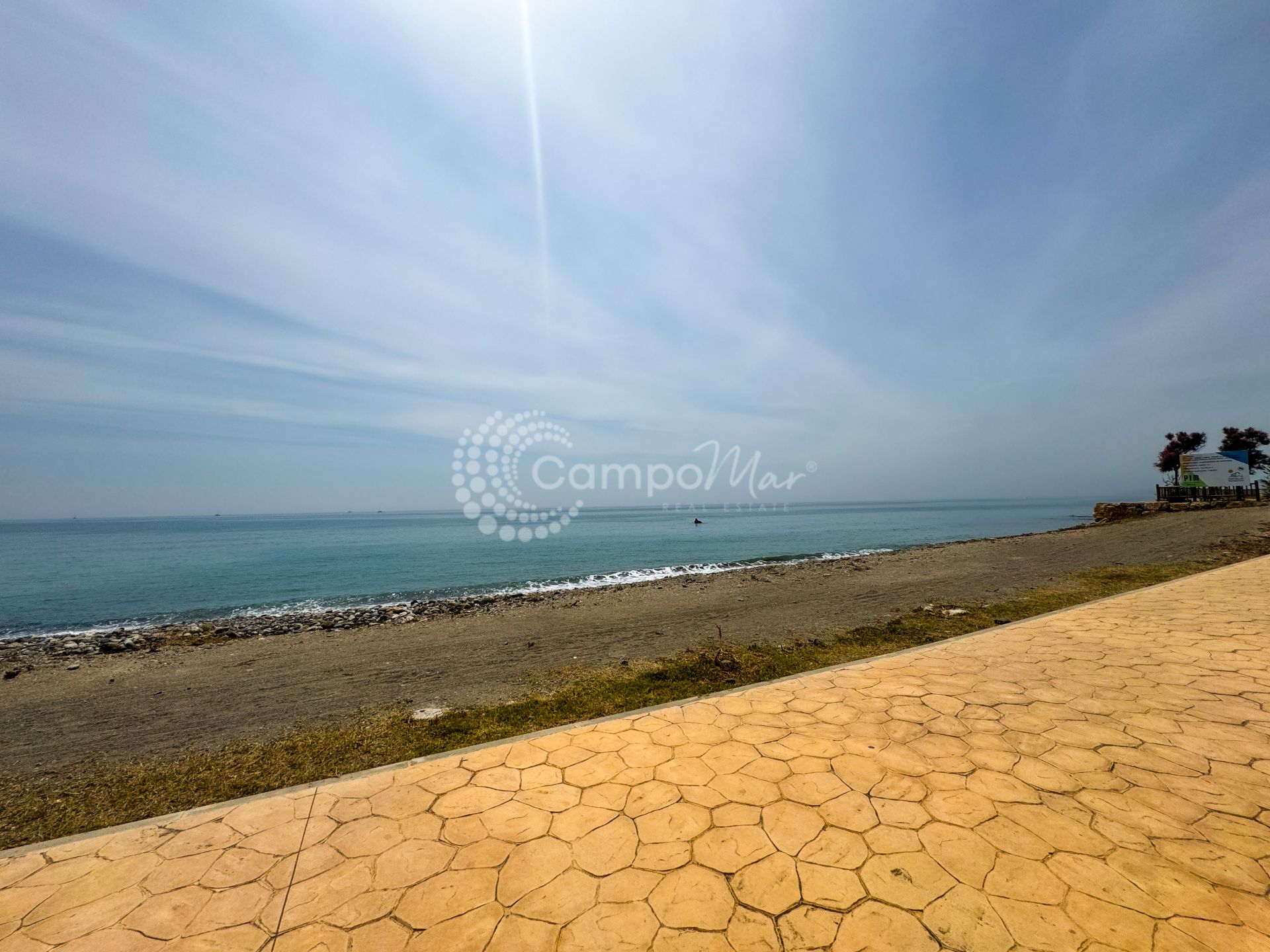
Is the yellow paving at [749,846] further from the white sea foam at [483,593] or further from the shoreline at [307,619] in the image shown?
the white sea foam at [483,593]

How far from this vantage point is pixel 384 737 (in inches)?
221

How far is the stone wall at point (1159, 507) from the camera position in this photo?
3177 cm

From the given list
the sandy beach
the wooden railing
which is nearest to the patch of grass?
the sandy beach

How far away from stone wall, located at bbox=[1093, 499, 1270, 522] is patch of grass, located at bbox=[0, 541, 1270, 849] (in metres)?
38.4

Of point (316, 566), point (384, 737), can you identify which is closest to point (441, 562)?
point (316, 566)

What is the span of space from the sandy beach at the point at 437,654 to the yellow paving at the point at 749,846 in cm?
332

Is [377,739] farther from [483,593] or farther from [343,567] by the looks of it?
[343,567]

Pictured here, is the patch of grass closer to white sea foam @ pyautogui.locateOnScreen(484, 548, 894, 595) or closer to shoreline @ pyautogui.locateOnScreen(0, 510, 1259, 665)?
shoreline @ pyautogui.locateOnScreen(0, 510, 1259, 665)

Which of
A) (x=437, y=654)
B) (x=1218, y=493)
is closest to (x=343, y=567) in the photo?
(x=437, y=654)

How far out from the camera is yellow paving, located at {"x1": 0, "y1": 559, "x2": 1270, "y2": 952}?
244 cm

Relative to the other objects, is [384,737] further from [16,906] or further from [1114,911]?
[1114,911]

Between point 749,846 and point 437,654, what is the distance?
8.17 meters

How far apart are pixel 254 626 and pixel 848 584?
1811 cm

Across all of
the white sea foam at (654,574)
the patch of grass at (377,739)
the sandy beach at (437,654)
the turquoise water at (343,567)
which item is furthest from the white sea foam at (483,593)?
the patch of grass at (377,739)
